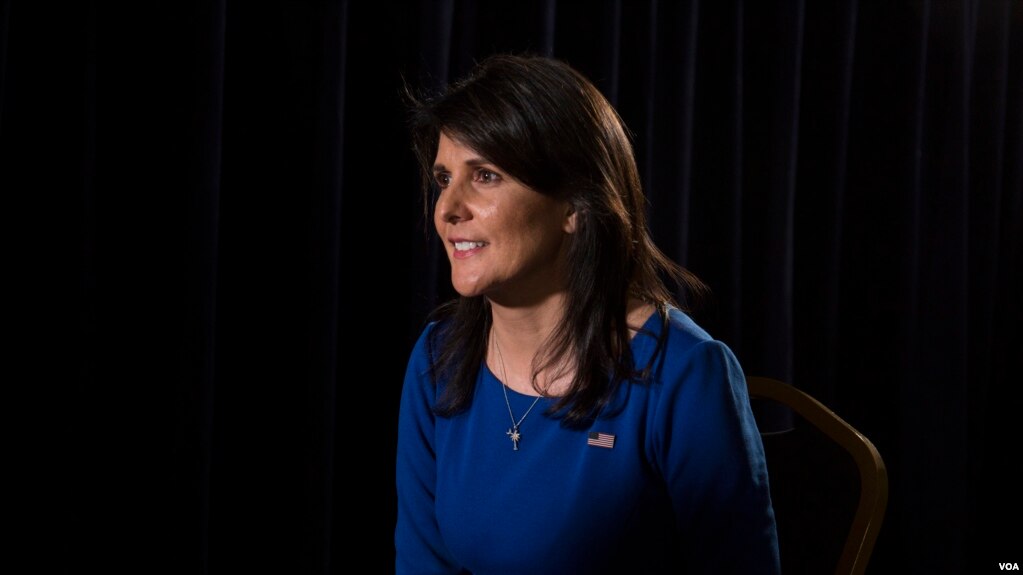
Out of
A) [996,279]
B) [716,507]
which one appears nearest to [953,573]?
[996,279]

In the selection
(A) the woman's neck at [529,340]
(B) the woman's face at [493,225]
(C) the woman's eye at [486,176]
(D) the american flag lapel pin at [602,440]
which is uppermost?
(C) the woman's eye at [486,176]

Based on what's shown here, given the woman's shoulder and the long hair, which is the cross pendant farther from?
the woman's shoulder

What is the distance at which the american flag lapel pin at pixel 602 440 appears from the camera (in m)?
1.19

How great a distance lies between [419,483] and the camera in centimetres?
138

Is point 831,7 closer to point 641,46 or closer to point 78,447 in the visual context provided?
point 641,46

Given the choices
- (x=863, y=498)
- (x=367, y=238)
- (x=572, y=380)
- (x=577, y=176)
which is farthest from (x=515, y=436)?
(x=367, y=238)

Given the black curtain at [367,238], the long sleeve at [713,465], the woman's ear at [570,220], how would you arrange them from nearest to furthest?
1. the long sleeve at [713,465]
2. the woman's ear at [570,220]
3. the black curtain at [367,238]

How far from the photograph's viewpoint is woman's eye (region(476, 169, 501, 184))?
1226mm

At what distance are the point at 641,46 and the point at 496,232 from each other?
136 cm

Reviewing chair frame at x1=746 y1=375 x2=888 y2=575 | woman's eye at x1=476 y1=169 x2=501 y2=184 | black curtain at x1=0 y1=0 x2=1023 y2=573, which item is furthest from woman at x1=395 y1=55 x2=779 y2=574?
black curtain at x1=0 y1=0 x2=1023 y2=573

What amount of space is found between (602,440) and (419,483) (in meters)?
0.34

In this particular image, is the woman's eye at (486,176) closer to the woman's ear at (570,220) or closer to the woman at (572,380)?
the woman at (572,380)

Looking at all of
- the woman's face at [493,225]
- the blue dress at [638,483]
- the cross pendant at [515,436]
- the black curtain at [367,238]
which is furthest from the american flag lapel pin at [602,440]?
the black curtain at [367,238]

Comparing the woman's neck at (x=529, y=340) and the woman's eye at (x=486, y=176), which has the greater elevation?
the woman's eye at (x=486, y=176)
